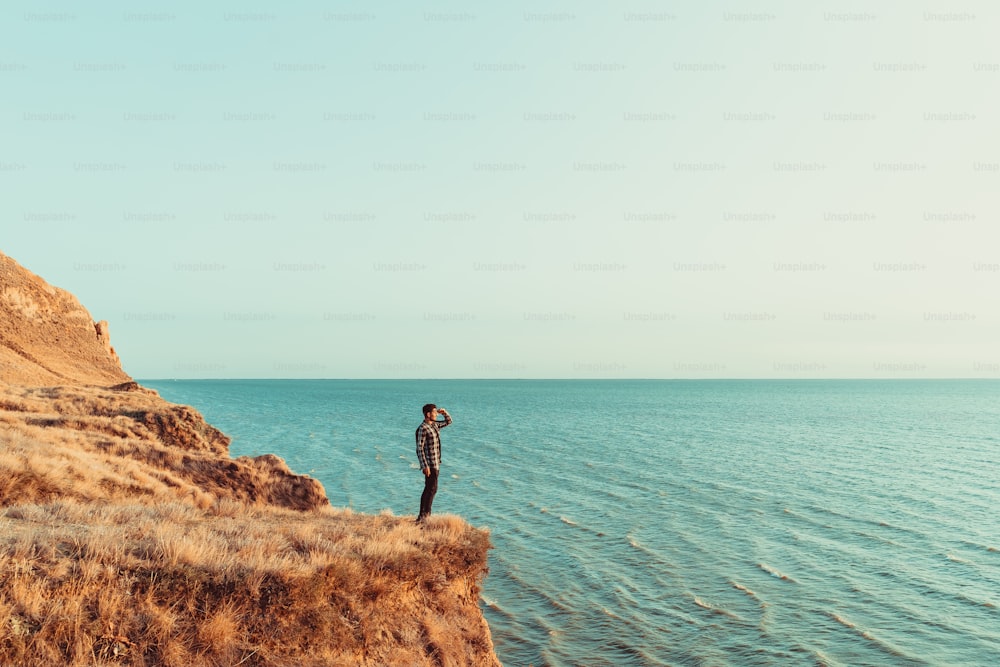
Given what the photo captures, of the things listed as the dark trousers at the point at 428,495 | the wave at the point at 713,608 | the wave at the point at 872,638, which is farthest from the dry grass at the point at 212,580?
the wave at the point at 872,638

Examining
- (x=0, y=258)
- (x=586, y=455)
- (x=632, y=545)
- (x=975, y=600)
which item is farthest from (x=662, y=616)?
(x=0, y=258)

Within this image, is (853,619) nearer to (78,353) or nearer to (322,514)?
(322,514)

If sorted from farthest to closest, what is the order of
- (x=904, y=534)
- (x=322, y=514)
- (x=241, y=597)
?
(x=904, y=534) < (x=322, y=514) < (x=241, y=597)

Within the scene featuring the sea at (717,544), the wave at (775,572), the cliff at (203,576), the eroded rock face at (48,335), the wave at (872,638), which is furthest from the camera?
the eroded rock face at (48,335)

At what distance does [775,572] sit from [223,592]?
1921cm

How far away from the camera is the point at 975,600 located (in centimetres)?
1969

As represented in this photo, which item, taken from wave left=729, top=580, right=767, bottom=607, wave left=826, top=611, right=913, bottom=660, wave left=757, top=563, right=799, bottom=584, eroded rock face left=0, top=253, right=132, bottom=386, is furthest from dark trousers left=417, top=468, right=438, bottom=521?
eroded rock face left=0, top=253, right=132, bottom=386

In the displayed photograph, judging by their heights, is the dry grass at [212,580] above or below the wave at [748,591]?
above

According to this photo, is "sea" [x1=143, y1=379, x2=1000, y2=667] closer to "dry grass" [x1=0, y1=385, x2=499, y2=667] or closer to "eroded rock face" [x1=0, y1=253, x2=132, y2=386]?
"dry grass" [x1=0, y1=385, x2=499, y2=667]

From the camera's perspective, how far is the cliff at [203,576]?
24.2ft

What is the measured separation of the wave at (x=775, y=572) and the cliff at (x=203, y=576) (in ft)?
41.3

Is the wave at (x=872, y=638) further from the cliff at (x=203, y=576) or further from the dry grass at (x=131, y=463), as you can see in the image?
the dry grass at (x=131, y=463)

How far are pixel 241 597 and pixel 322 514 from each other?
23.3 ft

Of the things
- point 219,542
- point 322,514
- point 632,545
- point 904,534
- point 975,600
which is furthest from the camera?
point 904,534
